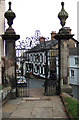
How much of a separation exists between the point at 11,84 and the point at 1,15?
3.76m

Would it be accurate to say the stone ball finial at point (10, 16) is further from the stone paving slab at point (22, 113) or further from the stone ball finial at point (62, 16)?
the stone paving slab at point (22, 113)

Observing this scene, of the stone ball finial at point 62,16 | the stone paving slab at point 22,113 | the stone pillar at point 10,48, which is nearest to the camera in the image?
the stone paving slab at point 22,113

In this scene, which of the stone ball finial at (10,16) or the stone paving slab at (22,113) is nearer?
the stone paving slab at (22,113)

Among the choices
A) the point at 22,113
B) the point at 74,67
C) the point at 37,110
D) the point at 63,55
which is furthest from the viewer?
the point at 74,67

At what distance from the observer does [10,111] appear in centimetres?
534

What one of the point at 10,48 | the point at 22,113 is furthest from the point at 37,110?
the point at 10,48

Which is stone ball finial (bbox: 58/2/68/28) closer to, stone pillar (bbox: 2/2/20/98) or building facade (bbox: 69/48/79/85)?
stone pillar (bbox: 2/2/20/98)

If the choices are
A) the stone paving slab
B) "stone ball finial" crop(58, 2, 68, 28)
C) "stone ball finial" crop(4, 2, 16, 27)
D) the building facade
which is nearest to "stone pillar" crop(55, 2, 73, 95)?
"stone ball finial" crop(58, 2, 68, 28)

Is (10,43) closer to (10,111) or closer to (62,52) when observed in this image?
(62,52)

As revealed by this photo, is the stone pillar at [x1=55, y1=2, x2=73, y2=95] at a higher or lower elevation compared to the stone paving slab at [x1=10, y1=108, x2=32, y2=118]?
higher

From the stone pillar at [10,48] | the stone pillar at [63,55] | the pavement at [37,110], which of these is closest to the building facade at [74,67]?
the stone pillar at [63,55]

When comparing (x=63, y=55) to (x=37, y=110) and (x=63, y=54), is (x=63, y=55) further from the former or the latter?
(x=37, y=110)

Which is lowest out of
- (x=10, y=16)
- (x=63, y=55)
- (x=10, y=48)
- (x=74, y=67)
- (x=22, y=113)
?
(x=22, y=113)

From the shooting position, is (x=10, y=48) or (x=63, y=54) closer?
(x=10, y=48)
